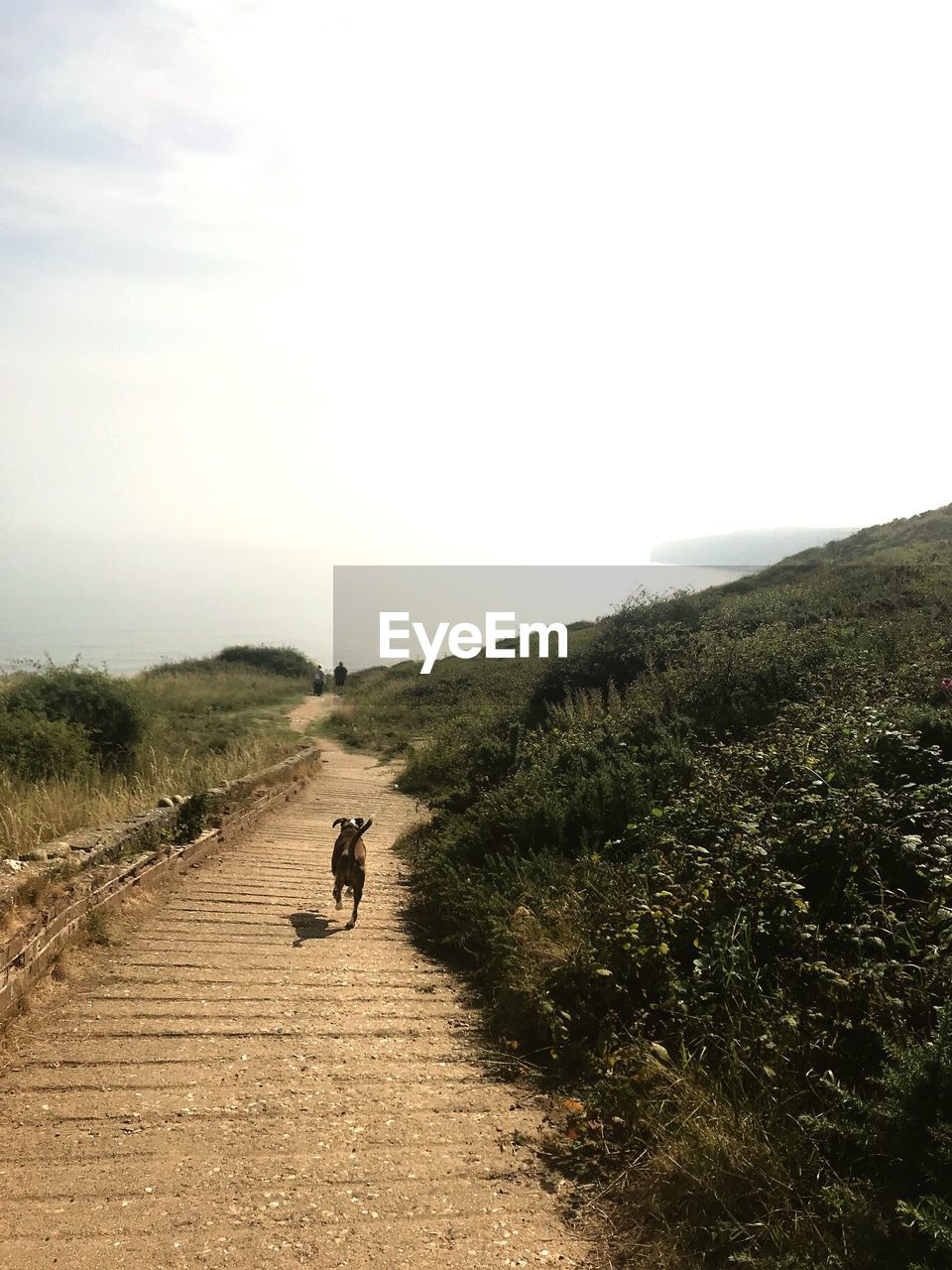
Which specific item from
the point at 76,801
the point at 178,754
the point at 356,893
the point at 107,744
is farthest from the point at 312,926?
the point at 178,754

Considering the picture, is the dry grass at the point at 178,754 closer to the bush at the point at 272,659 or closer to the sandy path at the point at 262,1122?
the sandy path at the point at 262,1122

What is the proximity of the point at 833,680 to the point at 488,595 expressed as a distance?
221ft

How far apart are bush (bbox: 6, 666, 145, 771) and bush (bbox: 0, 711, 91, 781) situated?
2.67 m

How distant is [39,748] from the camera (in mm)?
14430

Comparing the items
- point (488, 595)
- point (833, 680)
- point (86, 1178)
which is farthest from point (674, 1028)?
point (488, 595)

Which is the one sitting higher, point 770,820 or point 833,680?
point 833,680

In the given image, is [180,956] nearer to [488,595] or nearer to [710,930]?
[710,930]

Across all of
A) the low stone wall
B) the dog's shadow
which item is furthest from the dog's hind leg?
the low stone wall

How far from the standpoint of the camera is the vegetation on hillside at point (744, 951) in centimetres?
297

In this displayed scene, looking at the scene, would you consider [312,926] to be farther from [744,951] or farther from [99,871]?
[744,951]

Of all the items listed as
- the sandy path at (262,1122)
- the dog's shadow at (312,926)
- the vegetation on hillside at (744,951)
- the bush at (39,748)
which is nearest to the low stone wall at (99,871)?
the sandy path at (262,1122)

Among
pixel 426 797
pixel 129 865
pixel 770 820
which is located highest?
pixel 770 820

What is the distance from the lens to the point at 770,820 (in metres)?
5.46

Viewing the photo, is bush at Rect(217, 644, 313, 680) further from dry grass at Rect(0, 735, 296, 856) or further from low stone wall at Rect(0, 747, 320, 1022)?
low stone wall at Rect(0, 747, 320, 1022)
